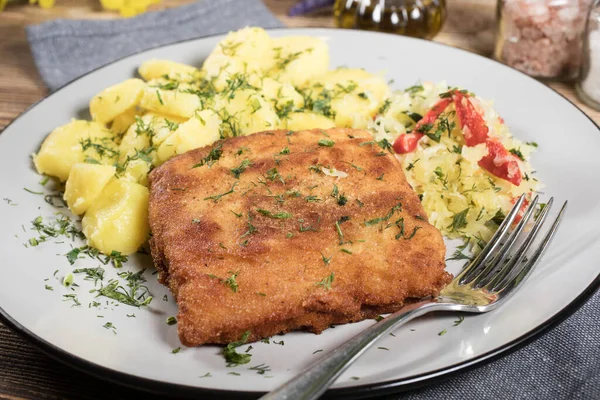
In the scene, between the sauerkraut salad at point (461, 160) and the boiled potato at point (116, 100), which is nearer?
the sauerkraut salad at point (461, 160)

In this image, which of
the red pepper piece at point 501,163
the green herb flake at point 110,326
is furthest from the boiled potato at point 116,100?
the red pepper piece at point 501,163

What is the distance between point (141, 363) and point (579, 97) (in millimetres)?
4010

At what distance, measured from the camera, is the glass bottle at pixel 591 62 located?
4.75 m

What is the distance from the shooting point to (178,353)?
271 cm

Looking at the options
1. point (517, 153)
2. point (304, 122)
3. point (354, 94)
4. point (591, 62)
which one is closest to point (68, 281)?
point (304, 122)

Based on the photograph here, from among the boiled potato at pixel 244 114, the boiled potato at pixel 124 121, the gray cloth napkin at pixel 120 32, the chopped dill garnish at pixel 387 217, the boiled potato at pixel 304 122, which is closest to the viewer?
the chopped dill garnish at pixel 387 217

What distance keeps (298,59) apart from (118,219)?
1.85 metres

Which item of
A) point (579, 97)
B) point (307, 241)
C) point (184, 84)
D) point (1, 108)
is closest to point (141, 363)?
point (307, 241)

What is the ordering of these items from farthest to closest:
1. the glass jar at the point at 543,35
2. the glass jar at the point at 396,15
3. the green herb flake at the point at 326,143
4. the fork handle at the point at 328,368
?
the glass jar at the point at 396,15, the glass jar at the point at 543,35, the green herb flake at the point at 326,143, the fork handle at the point at 328,368

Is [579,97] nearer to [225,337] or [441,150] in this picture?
[441,150]

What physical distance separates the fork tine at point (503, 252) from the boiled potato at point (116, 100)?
7.83ft

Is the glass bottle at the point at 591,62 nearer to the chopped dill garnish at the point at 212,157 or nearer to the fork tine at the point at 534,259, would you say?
the fork tine at the point at 534,259

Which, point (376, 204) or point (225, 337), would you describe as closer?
point (225, 337)

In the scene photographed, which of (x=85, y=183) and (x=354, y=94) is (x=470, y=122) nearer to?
(x=354, y=94)
